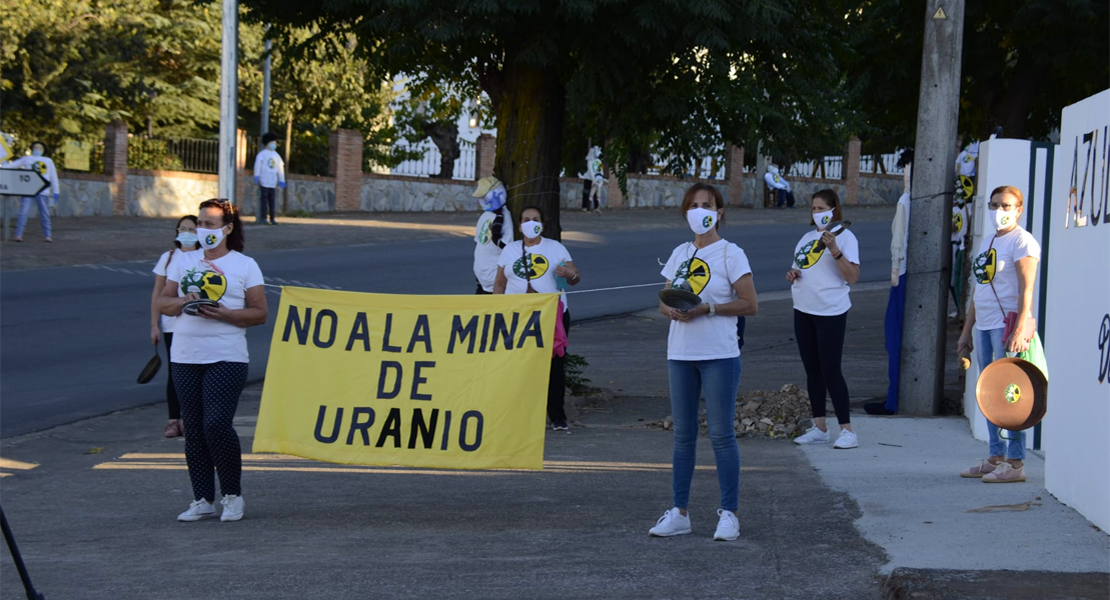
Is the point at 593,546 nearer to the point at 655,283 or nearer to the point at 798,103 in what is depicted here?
the point at 798,103

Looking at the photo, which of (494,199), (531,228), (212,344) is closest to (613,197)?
(494,199)

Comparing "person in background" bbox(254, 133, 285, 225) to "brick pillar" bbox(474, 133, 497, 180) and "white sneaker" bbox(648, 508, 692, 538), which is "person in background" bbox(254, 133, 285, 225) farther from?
"white sneaker" bbox(648, 508, 692, 538)

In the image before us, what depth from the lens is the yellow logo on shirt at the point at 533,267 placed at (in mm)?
9938

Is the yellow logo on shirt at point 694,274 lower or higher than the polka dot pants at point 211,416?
higher

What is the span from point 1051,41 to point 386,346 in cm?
1038

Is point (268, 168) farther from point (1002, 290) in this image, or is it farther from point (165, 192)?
point (1002, 290)

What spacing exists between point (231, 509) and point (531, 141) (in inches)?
196

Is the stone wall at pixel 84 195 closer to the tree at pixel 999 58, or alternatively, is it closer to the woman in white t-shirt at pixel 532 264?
the tree at pixel 999 58

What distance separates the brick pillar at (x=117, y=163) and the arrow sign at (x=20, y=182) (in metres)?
8.60

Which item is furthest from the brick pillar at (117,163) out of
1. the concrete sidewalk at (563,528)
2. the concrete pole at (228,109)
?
the concrete sidewalk at (563,528)

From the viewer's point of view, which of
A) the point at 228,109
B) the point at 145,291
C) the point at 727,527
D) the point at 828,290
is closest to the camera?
the point at 727,527

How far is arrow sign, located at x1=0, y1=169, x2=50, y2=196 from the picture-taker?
21.4 metres

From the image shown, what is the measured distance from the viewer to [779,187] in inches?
1545

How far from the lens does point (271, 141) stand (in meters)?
27.6
